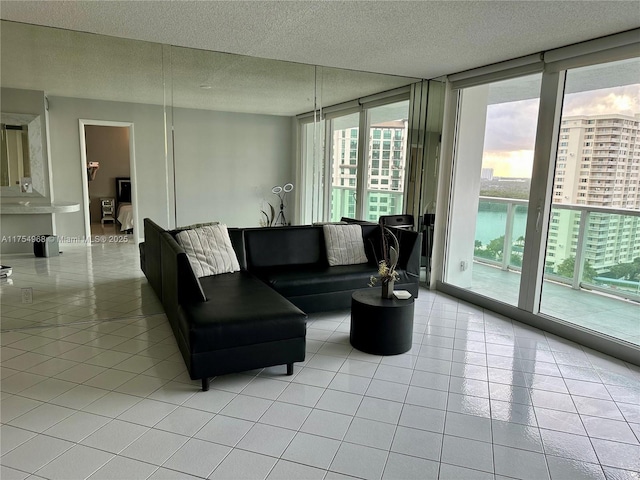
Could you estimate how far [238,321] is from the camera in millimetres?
2514

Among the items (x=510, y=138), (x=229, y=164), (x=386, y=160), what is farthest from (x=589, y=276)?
(x=229, y=164)

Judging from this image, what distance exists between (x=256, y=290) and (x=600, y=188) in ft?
Result: 12.0

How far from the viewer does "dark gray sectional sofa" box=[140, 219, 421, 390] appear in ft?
8.18

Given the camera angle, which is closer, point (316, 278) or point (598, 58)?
point (598, 58)

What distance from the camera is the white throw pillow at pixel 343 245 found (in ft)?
14.0

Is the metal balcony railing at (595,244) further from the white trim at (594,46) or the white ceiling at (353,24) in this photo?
the white ceiling at (353,24)

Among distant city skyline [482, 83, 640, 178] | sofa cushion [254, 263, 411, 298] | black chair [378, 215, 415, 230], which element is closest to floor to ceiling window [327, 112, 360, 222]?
black chair [378, 215, 415, 230]

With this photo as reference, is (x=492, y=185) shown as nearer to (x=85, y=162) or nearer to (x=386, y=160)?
(x=386, y=160)

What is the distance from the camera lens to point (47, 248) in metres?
3.69

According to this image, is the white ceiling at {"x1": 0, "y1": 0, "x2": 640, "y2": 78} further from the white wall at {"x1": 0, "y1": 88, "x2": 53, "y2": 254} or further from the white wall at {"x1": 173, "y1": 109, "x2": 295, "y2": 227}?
the white wall at {"x1": 173, "y1": 109, "x2": 295, "y2": 227}

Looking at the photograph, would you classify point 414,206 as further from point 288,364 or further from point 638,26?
point 288,364

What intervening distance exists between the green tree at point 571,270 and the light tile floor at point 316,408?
4.47 feet

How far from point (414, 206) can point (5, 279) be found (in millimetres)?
4275

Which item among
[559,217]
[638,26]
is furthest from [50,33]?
[559,217]
